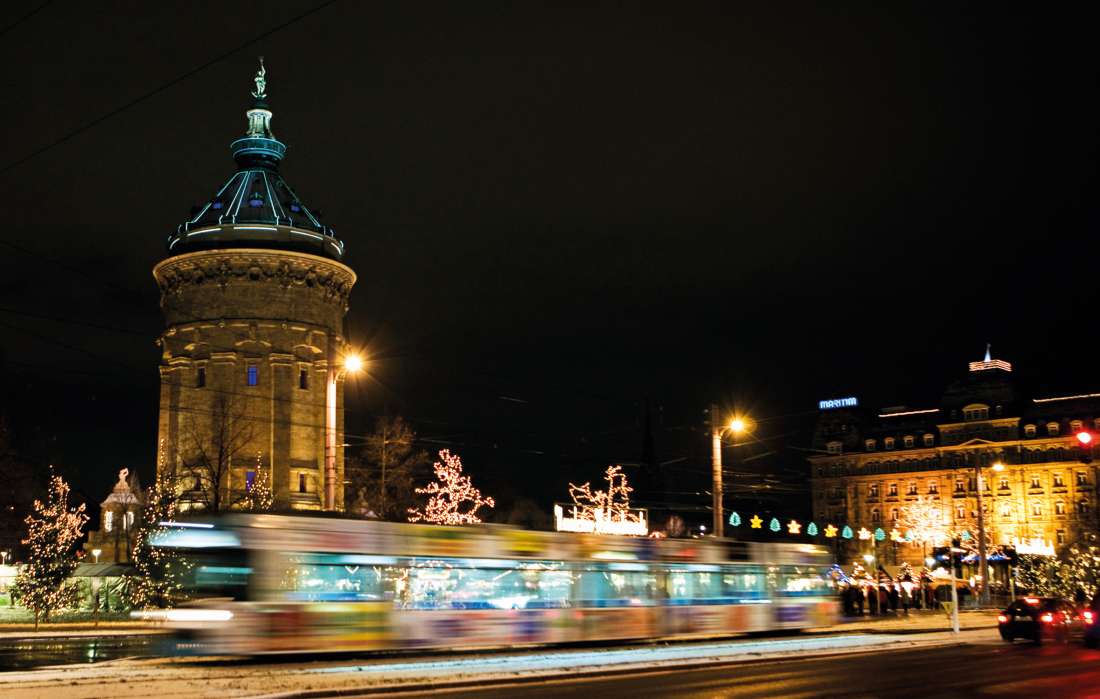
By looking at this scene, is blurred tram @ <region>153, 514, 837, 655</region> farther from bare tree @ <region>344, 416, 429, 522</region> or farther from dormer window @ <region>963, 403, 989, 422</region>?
dormer window @ <region>963, 403, 989, 422</region>

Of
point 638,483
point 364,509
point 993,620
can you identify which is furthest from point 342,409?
point 638,483

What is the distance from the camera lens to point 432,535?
25422 mm

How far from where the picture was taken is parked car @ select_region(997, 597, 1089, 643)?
32344 millimetres

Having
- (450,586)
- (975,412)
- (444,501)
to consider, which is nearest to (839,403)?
(975,412)

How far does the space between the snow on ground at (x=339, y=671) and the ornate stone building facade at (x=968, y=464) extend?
236 feet

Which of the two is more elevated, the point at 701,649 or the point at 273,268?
the point at 273,268

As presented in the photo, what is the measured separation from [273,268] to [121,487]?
1798 cm

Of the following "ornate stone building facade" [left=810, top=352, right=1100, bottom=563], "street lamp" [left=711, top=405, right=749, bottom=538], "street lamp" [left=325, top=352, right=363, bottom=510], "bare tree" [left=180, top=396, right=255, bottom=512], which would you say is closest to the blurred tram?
"street lamp" [left=711, top=405, right=749, bottom=538]

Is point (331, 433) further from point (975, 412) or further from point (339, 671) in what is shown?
point (975, 412)

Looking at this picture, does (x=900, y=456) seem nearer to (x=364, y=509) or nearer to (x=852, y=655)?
(x=364, y=509)

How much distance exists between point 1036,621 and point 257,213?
49772 mm

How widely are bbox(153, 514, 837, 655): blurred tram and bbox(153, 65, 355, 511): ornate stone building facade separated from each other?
37.3 m

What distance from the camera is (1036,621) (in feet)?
106

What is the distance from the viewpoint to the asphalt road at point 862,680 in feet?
60.3
